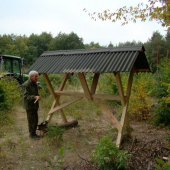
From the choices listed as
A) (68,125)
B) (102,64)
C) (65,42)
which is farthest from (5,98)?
(65,42)

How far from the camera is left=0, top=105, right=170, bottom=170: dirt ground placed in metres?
3.90

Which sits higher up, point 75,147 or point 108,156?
point 108,156

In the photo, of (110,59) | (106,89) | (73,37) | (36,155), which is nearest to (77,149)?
(36,155)

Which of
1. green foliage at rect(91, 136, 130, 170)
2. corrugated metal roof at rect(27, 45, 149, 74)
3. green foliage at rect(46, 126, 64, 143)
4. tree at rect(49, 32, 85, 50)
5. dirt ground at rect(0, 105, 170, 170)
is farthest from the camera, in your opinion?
tree at rect(49, 32, 85, 50)

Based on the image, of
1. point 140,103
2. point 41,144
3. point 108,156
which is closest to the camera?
point 108,156

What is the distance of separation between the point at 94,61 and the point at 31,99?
1.82 metres

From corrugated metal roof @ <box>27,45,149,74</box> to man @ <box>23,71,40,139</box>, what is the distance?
30cm

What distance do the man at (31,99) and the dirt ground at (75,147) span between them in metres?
0.39

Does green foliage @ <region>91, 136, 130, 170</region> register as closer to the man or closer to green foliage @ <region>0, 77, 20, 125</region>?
the man

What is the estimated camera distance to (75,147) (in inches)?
191

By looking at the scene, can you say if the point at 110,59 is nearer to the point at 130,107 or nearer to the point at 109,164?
the point at 109,164

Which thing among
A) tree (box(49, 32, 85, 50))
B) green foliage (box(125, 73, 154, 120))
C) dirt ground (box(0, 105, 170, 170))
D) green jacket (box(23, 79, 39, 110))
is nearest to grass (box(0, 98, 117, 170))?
dirt ground (box(0, 105, 170, 170))

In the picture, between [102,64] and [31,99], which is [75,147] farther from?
[102,64]

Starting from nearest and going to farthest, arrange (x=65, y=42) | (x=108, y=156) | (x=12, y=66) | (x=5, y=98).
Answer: (x=108, y=156), (x=5, y=98), (x=12, y=66), (x=65, y=42)
